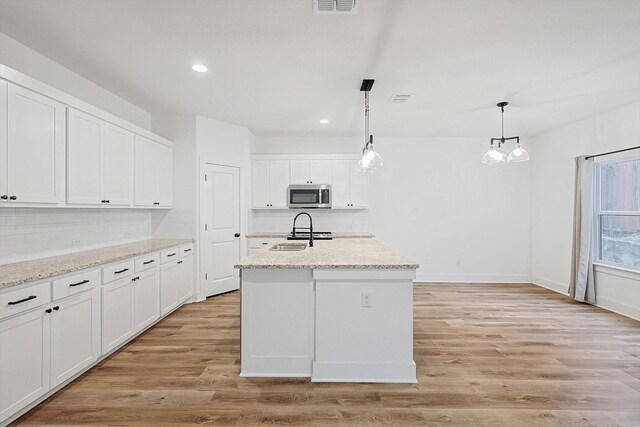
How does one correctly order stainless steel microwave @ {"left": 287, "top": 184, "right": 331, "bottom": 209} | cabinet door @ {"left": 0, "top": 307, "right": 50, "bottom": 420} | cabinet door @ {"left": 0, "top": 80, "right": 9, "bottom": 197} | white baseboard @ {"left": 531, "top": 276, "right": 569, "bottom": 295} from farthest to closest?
1. stainless steel microwave @ {"left": 287, "top": 184, "right": 331, "bottom": 209}
2. white baseboard @ {"left": 531, "top": 276, "right": 569, "bottom": 295}
3. cabinet door @ {"left": 0, "top": 80, "right": 9, "bottom": 197}
4. cabinet door @ {"left": 0, "top": 307, "right": 50, "bottom": 420}

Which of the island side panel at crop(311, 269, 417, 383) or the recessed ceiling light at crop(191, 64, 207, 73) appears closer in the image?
the island side panel at crop(311, 269, 417, 383)

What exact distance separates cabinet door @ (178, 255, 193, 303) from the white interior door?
19 cm

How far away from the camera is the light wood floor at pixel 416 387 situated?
6.73ft

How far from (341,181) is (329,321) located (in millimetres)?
3423

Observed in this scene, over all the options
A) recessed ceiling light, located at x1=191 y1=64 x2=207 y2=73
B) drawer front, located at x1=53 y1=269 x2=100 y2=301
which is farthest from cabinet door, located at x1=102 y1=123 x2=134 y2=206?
recessed ceiling light, located at x1=191 y1=64 x2=207 y2=73

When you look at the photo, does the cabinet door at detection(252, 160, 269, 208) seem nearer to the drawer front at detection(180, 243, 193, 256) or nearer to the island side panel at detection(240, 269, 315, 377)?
the drawer front at detection(180, 243, 193, 256)

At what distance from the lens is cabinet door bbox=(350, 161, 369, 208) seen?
18.4ft

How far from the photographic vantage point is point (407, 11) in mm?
2139

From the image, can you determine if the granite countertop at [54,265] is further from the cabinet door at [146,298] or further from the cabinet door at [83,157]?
the cabinet door at [83,157]

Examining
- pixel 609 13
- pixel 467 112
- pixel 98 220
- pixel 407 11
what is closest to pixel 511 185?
pixel 467 112

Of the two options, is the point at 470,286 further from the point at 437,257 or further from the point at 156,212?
the point at 156,212

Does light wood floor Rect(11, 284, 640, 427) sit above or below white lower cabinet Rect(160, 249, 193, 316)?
below

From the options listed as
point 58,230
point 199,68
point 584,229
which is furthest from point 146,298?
point 584,229

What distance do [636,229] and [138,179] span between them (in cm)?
618
